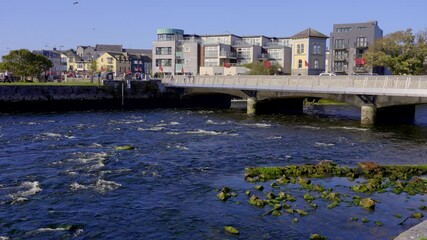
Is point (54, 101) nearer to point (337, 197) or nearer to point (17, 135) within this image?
point (17, 135)

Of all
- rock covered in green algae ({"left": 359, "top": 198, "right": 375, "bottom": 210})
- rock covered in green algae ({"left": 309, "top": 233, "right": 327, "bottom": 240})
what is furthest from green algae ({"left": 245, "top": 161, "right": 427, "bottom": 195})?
rock covered in green algae ({"left": 309, "top": 233, "right": 327, "bottom": 240})

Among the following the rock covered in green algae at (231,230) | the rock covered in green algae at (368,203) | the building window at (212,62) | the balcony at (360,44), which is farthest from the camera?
the building window at (212,62)

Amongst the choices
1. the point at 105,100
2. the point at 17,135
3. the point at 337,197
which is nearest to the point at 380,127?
the point at 337,197

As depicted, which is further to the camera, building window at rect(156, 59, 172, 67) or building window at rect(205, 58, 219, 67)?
building window at rect(156, 59, 172, 67)

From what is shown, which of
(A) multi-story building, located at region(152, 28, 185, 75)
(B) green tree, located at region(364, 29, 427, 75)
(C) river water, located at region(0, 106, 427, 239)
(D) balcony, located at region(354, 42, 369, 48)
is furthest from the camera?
(A) multi-story building, located at region(152, 28, 185, 75)

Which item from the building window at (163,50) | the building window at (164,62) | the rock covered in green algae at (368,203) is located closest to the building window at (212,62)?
the building window at (164,62)

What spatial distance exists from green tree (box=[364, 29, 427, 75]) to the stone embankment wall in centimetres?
4591

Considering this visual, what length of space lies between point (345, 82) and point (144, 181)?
36139mm

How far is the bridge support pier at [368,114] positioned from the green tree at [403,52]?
40029 millimetres

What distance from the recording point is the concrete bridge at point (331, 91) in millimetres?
50906

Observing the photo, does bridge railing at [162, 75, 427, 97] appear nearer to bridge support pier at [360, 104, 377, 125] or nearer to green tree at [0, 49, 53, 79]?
bridge support pier at [360, 104, 377, 125]

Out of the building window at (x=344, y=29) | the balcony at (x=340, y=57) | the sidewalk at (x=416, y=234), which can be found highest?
the building window at (x=344, y=29)

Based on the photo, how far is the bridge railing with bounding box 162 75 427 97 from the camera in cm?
4994

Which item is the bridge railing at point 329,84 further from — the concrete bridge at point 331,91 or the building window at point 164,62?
the building window at point 164,62
